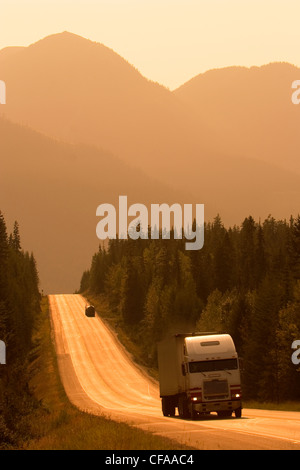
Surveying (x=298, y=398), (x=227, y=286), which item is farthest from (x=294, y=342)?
(x=227, y=286)

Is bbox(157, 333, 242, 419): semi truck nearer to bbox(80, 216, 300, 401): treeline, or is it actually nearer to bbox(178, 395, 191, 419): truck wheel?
bbox(178, 395, 191, 419): truck wheel

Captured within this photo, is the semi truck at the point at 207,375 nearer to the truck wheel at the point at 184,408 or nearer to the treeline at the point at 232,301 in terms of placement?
the truck wheel at the point at 184,408

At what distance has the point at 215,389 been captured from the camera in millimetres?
39500

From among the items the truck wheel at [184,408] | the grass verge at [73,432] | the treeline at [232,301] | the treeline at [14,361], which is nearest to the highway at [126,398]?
the truck wheel at [184,408]

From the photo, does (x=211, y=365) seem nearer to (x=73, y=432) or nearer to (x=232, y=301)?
(x=73, y=432)

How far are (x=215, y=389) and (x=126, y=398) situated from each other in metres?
49.9

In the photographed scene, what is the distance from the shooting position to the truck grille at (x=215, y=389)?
3947 cm

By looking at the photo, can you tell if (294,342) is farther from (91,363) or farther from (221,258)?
(221,258)

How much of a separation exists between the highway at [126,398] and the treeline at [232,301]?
26.4ft

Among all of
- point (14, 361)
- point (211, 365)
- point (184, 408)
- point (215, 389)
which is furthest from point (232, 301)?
point (215, 389)

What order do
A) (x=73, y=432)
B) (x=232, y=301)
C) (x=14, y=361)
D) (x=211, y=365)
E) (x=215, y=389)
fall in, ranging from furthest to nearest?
(x=232, y=301) < (x=14, y=361) < (x=211, y=365) < (x=215, y=389) < (x=73, y=432)

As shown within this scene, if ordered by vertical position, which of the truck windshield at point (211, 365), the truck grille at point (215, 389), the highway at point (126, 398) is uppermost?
the truck windshield at point (211, 365)
